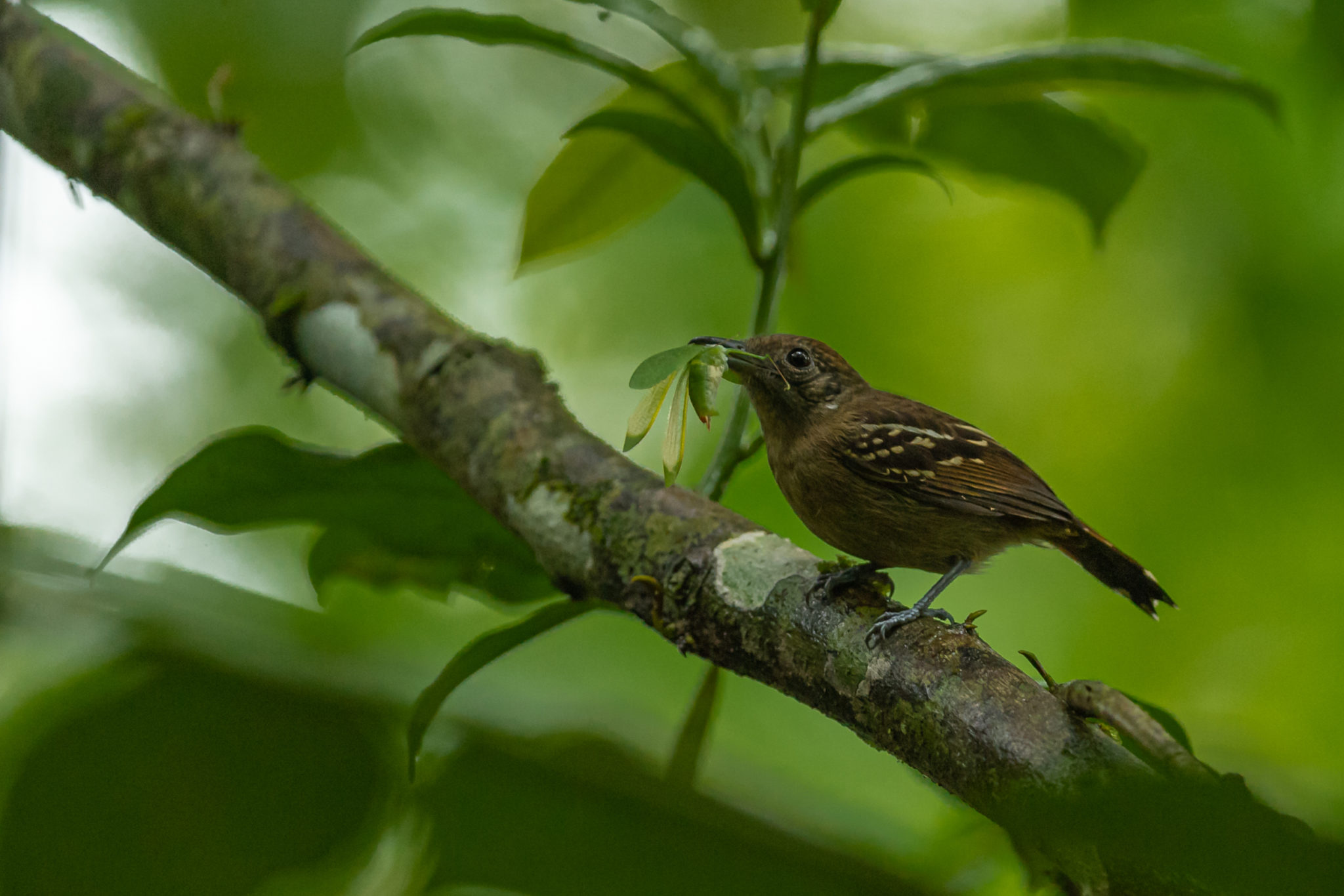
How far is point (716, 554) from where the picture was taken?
196 cm

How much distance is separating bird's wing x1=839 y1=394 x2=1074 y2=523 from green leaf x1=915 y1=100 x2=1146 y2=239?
26.8 inches

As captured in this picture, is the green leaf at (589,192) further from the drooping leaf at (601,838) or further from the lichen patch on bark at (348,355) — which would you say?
the drooping leaf at (601,838)

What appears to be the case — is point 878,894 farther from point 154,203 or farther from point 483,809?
point 154,203

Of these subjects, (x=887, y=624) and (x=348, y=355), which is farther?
(x=348, y=355)

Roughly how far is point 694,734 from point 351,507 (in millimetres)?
976

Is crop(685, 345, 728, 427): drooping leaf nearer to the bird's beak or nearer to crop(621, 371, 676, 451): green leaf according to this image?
crop(621, 371, 676, 451): green leaf

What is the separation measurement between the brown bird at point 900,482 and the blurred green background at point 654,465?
48 cm

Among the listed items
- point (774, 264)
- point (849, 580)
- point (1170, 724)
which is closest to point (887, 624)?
point (849, 580)

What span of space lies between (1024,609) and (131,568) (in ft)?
13.7

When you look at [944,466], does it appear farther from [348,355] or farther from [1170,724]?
[348,355]

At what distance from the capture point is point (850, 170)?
8.17 feet

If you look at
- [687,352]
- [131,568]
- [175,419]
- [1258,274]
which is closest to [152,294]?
[175,419]

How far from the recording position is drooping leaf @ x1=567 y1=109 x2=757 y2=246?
2.29 m

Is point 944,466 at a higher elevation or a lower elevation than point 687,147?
lower
